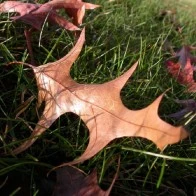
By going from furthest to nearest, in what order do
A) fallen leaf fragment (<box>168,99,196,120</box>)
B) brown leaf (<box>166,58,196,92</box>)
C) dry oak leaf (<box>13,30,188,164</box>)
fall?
brown leaf (<box>166,58,196,92</box>)
fallen leaf fragment (<box>168,99,196,120</box>)
dry oak leaf (<box>13,30,188,164</box>)

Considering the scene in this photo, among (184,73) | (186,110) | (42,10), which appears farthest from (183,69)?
(42,10)

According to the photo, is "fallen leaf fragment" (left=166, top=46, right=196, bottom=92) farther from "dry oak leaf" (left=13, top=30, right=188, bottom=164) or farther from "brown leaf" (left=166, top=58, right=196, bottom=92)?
"dry oak leaf" (left=13, top=30, right=188, bottom=164)

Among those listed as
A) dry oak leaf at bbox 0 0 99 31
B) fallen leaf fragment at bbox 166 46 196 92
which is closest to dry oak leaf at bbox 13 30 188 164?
dry oak leaf at bbox 0 0 99 31

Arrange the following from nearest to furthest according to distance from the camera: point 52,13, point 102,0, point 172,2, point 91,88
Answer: point 91,88
point 52,13
point 102,0
point 172,2

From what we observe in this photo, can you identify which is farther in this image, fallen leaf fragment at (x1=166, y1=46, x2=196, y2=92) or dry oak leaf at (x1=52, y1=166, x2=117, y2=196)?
fallen leaf fragment at (x1=166, y1=46, x2=196, y2=92)

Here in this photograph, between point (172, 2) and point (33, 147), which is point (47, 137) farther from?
point (172, 2)

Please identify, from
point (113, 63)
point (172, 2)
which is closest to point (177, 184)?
point (113, 63)

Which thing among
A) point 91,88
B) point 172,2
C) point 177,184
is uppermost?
point 91,88
